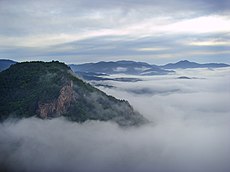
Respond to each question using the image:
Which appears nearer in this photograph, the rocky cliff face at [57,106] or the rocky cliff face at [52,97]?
the rocky cliff face at [57,106]

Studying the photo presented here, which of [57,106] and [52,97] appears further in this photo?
[57,106]

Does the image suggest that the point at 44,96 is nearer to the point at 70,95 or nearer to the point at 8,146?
the point at 70,95

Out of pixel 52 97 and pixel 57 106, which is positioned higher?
pixel 52 97

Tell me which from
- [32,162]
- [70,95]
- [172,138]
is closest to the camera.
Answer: [32,162]

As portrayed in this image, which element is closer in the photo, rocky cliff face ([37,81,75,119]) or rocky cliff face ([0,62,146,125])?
rocky cliff face ([37,81,75,119])

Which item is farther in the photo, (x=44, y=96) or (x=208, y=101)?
(x=208, y=101)

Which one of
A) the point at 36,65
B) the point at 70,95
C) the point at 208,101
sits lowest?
the point at 208,101

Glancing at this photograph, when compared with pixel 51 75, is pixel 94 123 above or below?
below

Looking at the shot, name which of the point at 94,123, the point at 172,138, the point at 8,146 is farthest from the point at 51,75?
the point at 172,138
